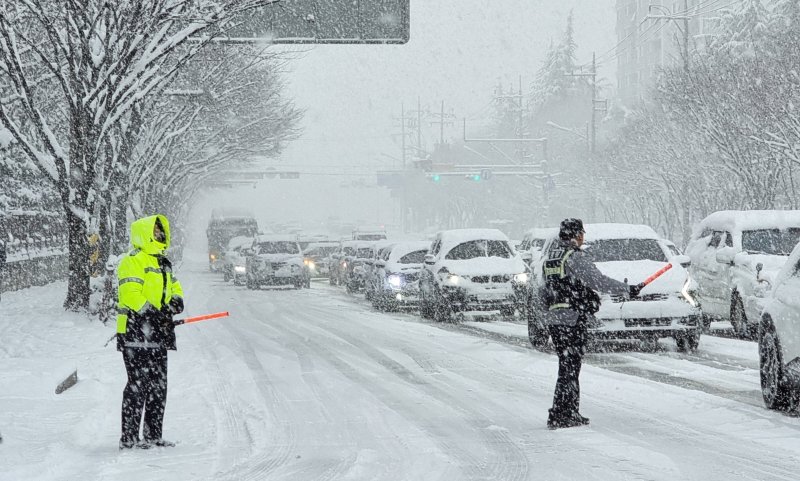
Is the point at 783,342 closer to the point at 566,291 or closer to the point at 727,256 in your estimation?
the point at 566,291

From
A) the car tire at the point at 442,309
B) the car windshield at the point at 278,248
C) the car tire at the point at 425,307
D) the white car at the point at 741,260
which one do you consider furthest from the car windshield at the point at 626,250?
the car windshield at the point at 278,248

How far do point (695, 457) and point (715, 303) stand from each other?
10707 millimetres

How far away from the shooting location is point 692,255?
768 inches

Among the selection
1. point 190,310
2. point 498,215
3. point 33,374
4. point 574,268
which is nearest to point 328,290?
point 190,310

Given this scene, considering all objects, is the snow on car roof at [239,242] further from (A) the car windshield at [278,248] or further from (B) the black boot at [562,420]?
(B) the black boot at [562,420]

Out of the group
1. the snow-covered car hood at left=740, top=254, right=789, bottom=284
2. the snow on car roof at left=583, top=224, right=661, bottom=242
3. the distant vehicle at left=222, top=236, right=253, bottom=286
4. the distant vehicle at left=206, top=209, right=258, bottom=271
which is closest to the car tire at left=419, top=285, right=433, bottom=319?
the snow on car roof at left=583, top=224, right=661, bottom=242

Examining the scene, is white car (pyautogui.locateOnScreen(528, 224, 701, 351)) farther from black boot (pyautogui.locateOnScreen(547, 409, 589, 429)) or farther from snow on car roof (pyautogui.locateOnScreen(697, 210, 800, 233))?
black boot (pyautogui.locateOnScreen(547, 409, 589, 429))

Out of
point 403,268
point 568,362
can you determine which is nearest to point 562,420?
point 568,362

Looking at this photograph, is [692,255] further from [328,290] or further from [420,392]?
[328,290]

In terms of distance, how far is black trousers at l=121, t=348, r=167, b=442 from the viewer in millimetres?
8219

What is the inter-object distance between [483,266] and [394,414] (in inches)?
477

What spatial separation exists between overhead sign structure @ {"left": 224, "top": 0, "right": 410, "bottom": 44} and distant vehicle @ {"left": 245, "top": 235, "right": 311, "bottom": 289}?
57.3 ft

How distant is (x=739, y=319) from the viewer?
17016 mm

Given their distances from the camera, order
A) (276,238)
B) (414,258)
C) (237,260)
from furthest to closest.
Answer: (237,260)
(276,238)
(414,258)
